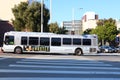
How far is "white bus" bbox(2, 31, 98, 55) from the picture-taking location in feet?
132

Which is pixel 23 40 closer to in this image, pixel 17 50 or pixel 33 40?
pixel 33 40

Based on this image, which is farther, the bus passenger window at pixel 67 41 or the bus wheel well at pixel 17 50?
the bus passenger window at pixel 67 41

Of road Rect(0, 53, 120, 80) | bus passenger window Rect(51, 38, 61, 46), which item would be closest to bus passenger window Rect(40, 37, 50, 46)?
bus passenger window Rect(51, 38, 61, 46)

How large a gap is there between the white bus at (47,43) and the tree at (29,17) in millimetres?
13494

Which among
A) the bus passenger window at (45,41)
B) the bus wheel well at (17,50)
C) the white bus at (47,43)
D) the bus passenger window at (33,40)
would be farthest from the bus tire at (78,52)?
the bus wheel well at (17,50)

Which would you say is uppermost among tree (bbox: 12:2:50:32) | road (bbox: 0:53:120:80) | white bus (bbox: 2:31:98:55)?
tree (bbox: 12:2:50:32)

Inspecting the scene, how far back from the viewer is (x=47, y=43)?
40.9 m

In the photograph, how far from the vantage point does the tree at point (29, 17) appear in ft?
180

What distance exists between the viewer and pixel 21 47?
40344 millimetres

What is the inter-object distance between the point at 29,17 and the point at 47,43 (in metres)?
14.5

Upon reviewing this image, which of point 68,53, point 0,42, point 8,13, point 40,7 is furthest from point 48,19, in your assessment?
point 8,13

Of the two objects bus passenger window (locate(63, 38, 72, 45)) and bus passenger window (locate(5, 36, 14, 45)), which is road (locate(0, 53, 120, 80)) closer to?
bus passenger window (locate(5, 36, 14, 45))

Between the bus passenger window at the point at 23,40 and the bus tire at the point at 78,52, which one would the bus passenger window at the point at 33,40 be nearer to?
the bus passenger window at the point at 23,40

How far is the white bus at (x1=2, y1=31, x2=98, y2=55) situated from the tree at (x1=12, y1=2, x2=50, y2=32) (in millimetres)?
13494
